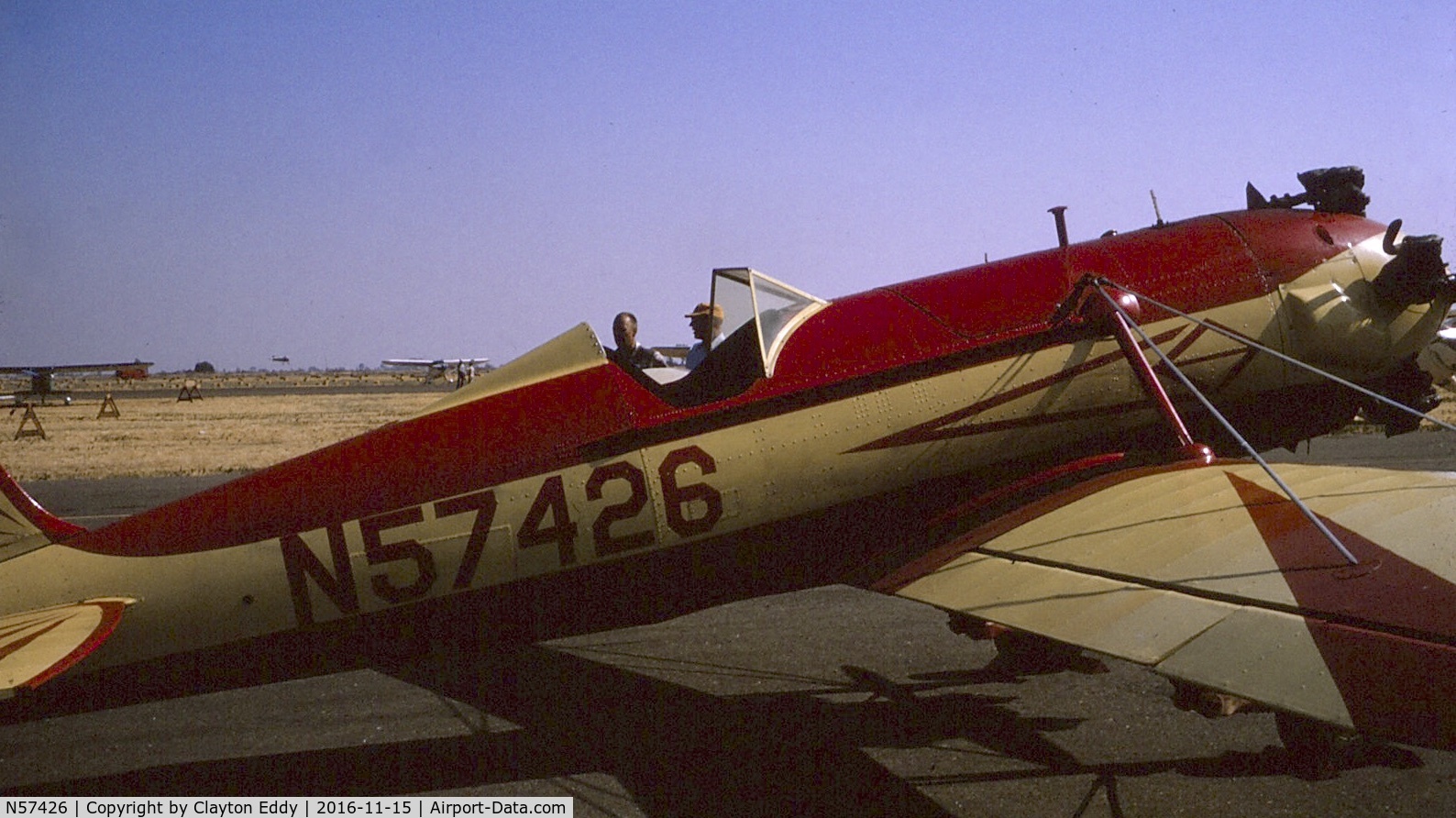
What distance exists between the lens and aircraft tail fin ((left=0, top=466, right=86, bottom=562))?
4.36 m

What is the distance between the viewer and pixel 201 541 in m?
4.27

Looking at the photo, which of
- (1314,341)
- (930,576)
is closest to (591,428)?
(930,576)

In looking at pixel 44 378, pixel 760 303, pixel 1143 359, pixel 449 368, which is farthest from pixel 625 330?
pixel 449 368

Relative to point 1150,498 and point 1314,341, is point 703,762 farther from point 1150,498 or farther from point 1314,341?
point 1314,341

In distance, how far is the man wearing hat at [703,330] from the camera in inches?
Answer: 223

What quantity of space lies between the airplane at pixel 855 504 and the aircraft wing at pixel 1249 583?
0.05 feet

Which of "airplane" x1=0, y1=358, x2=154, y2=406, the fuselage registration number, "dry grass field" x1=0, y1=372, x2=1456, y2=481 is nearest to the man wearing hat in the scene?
the fuselage registration number

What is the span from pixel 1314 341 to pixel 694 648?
166 inches

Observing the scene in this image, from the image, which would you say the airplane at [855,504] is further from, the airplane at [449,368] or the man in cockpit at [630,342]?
the airplane at [449,368]

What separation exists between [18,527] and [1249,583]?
4998 millimetres

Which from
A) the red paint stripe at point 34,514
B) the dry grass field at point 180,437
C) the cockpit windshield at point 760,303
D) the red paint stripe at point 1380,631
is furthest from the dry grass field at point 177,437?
the red paint stripe at point 1380,631

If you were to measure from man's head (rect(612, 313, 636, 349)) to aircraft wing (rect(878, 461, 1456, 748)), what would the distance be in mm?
3223

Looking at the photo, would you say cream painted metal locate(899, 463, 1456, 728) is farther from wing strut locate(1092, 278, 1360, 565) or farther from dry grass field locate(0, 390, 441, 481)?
dry grass field locate(0, 390, 441, 481)

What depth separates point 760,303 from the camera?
5.00m
